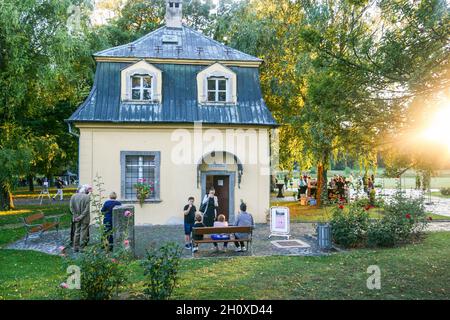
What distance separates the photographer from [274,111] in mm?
24328

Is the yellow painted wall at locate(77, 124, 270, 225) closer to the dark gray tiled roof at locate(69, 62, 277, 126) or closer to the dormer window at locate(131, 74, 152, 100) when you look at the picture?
the dark gray tiled roof at locate(69, 62, 277, 126)

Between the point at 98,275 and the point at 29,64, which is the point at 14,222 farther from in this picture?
the point at 98,275

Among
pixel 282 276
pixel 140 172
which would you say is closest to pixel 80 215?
pixel 140 172

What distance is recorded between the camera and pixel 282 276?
878cm

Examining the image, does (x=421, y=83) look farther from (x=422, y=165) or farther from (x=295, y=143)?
(x=295, y=143)

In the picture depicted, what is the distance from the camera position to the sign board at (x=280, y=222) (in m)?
14.1

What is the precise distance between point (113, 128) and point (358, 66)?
11.9 m

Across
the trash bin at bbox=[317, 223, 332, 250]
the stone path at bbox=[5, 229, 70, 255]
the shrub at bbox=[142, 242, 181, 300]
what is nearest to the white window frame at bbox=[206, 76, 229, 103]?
the trash bin at bbox=[317, 223, 332, 250]

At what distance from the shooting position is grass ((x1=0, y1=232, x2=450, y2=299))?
7.52 metres

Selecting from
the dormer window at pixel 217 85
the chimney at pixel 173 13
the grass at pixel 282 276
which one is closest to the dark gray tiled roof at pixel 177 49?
the chimney at pixel 173 13

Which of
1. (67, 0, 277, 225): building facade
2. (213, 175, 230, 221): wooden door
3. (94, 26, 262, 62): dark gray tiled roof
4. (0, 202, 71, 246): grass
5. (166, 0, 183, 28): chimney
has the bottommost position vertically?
(0, 202, 71, 246): grass

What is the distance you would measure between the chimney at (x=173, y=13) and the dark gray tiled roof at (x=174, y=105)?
3655 mm

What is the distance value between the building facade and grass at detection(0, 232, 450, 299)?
6.20 metres
